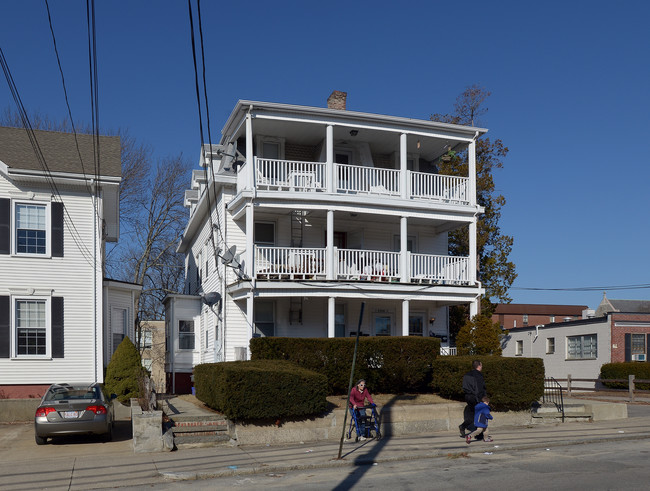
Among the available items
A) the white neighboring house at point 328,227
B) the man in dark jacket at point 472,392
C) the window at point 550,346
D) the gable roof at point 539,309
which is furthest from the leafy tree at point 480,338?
the gable roof at point 539,309

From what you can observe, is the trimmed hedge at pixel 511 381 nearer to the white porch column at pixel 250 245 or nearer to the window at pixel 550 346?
the white porch column at pixel 250 245

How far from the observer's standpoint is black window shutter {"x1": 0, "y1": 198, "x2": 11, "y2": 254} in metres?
20.7

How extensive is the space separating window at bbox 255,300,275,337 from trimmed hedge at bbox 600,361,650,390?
1762 centimetres

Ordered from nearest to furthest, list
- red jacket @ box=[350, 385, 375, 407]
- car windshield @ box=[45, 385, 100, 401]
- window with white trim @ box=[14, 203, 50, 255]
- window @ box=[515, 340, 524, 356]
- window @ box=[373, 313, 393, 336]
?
red jacket @ box=[350, 385, 375, 407] → car windshield @ box=[45, 385, 100, 401] → window with white trim @ box=[14, 203, 50, 255] → window @ box=[373, 313, 393, 336] → window @ box=[515, 340, 524, 356]

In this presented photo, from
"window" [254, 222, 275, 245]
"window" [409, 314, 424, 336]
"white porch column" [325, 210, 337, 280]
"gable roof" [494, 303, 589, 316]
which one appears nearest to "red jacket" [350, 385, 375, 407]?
"white porch column" [325, 210, 337, 280]

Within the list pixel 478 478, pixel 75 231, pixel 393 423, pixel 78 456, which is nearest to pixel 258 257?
pixel 75 231

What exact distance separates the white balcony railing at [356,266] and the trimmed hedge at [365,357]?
3855mm

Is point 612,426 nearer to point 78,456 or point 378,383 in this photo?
point 378,383

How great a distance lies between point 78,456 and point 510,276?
70.1ft

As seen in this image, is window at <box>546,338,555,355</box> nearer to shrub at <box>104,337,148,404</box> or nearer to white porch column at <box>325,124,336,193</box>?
white porch column at <box>325,124,336,193</box>

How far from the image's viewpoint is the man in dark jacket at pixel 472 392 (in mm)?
14578

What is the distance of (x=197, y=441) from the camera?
559 inches

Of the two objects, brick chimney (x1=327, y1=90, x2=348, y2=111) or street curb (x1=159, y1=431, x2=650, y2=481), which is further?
brick chimney (x1=327, y1=90, x2=348, y2=111)

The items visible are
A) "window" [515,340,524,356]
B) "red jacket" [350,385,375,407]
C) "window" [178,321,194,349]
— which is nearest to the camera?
"red jacket" [350,385,375,407]
